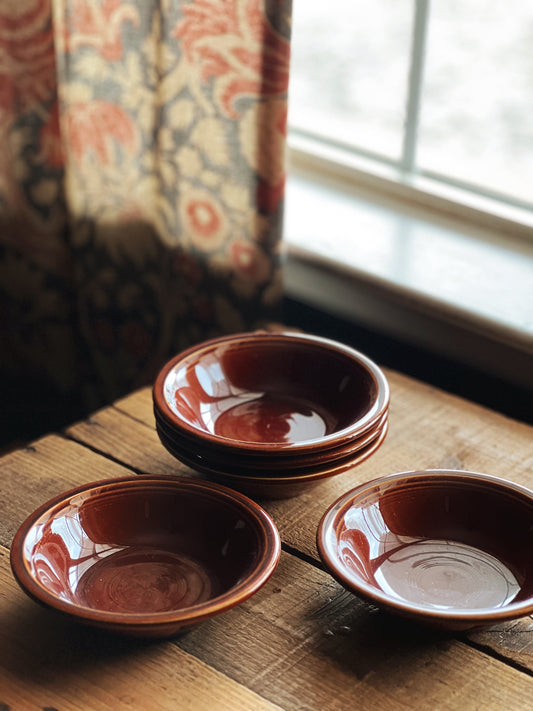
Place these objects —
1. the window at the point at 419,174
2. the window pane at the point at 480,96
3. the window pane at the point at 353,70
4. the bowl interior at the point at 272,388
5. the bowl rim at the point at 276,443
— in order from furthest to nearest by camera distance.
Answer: the window pane at the point at 353,70
the window pane at the point at 480,96
the window at the point at 419,174
the bowl interior at the point at 272,388
the bowl rim at the point at 276,443

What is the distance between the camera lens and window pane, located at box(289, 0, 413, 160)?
67.1 inches

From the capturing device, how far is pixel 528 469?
1043 mm

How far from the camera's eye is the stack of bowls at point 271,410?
2.92 feet

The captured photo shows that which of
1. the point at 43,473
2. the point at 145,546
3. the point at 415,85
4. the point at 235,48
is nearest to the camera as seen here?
the point at 145,546

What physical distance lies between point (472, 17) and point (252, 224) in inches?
21.4

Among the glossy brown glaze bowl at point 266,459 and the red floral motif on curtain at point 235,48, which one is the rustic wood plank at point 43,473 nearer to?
the glossy brown glaze bowl at point 266,459

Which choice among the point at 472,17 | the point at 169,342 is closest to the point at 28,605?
the point at 169,342

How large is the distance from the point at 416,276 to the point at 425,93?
388 mm

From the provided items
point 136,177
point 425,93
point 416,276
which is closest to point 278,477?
point 416,276

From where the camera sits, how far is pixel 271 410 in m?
1.06

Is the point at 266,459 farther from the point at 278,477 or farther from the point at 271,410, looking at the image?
the point at 271,410

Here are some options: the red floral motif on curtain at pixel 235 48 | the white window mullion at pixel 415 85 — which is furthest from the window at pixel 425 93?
the red floral motif on curtain at pixel 235 48

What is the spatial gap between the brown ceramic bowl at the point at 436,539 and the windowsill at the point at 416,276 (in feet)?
1.64

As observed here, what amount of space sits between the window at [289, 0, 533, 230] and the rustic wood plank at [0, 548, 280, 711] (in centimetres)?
104
